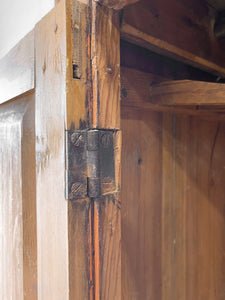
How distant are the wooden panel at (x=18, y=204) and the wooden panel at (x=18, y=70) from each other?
0.02 m

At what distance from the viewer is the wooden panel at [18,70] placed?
44 cm

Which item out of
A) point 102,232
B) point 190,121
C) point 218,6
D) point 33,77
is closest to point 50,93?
point 33,77

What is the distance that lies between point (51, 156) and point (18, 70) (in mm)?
228

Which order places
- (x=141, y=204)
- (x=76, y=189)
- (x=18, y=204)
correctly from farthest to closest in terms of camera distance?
(x=141, y=204)
(x=18, y=204)
(x=76, y=189)

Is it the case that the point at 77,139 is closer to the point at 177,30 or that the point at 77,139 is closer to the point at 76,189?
the point at 76,189

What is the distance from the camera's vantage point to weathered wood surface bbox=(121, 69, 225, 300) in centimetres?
69

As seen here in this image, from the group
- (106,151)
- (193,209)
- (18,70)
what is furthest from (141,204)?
(18,70)

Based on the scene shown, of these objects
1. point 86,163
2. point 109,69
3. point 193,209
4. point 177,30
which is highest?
point 177,30

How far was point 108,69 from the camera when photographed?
0.38 meters

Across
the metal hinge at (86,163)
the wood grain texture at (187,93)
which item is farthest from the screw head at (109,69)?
the wood grain texture at (187,93)

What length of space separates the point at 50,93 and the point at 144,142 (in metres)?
0.42

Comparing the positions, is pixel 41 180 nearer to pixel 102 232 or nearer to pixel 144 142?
pixel 102 232

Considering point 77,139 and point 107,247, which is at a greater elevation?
point 77,139

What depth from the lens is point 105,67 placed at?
1.22 feet
